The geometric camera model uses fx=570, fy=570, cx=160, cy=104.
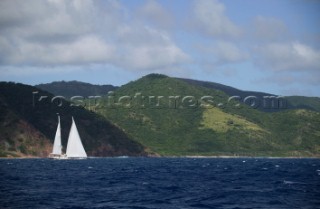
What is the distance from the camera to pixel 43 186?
2945 inches

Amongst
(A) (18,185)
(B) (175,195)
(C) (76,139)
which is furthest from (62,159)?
(B) (175,195)

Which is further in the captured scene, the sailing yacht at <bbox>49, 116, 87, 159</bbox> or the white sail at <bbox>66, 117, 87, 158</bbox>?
the white sail at <bbox>66, 117, 87, 158</bbox>

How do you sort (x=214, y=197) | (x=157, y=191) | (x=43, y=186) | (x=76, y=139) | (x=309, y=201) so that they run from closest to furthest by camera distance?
(x=309, y=201)
(x=214, y=197)
(x=157, y=191)
(x=43, y=186)
(x=76, y=139)

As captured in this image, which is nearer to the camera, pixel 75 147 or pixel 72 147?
pixel 72 147

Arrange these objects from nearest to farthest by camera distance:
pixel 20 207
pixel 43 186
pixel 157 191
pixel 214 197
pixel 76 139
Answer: pixel 20 207
pixel 214 197
pixel 157 191
pixel 43 186
pixel 76 139

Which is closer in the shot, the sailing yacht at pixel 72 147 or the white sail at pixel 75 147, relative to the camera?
the sailing yacht at pixel 72 147

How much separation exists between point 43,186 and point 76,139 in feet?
392

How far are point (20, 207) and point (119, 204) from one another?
935 cm

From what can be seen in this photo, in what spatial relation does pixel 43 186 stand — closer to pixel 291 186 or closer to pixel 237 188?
pixel 237 188

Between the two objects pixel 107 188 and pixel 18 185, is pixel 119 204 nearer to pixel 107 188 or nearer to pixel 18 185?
pixel 107 188

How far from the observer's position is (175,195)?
63.3 meters

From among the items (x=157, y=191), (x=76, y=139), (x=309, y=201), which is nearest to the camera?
(x=309, y=201)

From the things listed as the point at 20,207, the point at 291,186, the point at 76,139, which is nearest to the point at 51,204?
the point at 20,207

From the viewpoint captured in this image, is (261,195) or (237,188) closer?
(261,195)
